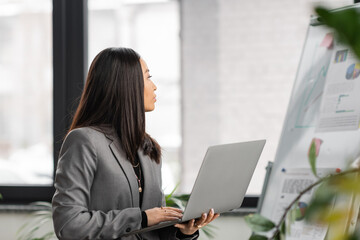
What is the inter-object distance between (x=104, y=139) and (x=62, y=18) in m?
1.60

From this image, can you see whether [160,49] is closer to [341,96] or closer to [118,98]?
[341,96]

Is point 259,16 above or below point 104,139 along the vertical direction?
above

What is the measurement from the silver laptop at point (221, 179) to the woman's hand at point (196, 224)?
0.02 meters

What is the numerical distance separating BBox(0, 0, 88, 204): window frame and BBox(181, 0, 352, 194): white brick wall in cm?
59

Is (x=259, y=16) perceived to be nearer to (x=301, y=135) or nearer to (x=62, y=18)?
(x=301, y=135)

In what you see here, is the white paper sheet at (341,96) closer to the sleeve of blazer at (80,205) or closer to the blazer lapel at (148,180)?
the blazer lapel at (148,180)

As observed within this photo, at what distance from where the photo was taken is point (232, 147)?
134 centimetres

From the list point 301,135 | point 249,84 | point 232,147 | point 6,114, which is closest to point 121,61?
point 232,147

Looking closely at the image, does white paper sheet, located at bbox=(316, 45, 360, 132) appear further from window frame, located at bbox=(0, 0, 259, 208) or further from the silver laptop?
window frame, located at bbox=(0, 0, 259, 208)

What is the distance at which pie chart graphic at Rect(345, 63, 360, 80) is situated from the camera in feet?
6.37

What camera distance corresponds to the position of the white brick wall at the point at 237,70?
2.69 meters

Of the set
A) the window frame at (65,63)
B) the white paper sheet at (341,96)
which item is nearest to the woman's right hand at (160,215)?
the white paper sheet at (341,96)

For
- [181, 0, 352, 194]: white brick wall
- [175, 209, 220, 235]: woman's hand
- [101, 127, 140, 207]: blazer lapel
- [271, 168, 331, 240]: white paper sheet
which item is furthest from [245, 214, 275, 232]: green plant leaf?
[181, 0, 352, 194]: white brick wall

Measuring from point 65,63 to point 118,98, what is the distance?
4.90 feet
